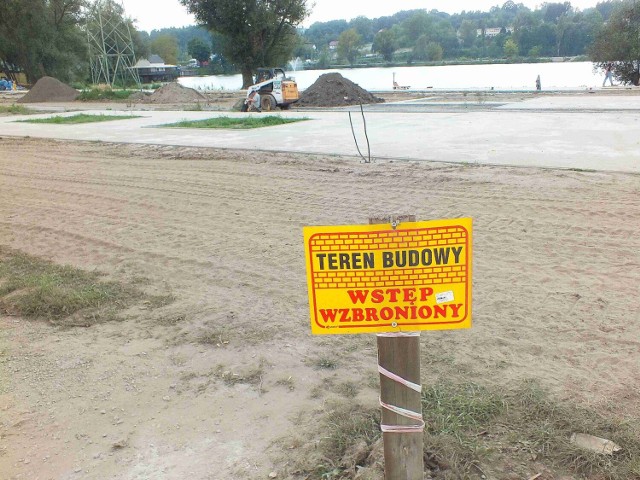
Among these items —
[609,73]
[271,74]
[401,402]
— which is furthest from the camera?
[609,73]

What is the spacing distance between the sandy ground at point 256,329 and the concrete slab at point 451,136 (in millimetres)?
1945

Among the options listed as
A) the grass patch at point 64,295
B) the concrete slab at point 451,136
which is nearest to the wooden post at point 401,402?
the grass patch at point 64,295

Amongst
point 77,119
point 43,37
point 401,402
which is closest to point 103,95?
point 43,37

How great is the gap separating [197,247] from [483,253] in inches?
124

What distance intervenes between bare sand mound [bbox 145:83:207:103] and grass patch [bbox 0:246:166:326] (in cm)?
3310

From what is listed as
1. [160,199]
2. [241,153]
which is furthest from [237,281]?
[241,153]

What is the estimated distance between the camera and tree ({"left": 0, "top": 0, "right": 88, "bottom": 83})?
Answer: 53906 mm

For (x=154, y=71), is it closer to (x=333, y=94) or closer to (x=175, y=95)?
(x=175, y=95)

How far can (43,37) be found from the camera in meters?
55.8

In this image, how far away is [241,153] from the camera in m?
12.8

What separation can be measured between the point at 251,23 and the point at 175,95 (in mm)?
8144

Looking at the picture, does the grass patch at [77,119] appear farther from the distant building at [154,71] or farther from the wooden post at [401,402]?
the distant building at [154,71]

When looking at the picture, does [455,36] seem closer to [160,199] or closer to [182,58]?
[182,58]

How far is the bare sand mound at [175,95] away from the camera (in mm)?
37781
